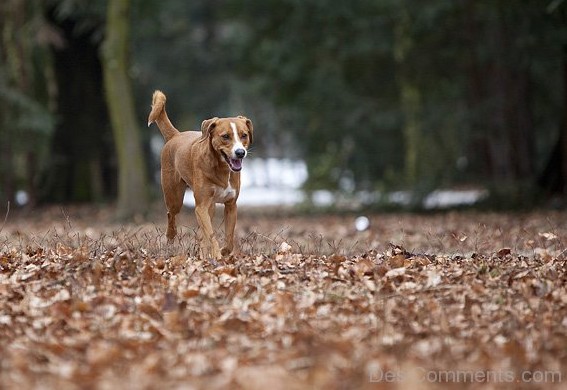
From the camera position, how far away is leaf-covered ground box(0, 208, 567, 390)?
18.7ft

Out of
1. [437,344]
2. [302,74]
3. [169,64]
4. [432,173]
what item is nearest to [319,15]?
[302,74]

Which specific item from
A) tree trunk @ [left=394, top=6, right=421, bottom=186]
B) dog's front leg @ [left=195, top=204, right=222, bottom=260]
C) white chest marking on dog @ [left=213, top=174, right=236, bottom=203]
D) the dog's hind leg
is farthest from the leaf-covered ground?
tree trunk @ [left=394, top=6, right=421, bottom=186]

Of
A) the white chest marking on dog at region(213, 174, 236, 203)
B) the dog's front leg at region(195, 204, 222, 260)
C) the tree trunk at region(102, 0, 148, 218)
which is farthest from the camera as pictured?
the tree trunk at region(102, 0, 148, 218)

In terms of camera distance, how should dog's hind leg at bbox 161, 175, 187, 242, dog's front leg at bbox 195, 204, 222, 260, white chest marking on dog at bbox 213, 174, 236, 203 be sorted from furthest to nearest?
1. dog's hind leg at bbox 161, 175, 187, 242
2. white chest marking on dog at bbox 213, 174, 236, 203
3. dog's front leg at bbox 195, 204, 222, 260

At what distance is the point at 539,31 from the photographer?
22844 millimetres

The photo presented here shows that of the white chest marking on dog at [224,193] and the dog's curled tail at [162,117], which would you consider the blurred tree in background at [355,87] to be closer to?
the dog's curled tail at [162,117]

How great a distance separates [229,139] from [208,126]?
262 millimetres

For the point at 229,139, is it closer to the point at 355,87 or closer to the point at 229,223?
the point at 229,223

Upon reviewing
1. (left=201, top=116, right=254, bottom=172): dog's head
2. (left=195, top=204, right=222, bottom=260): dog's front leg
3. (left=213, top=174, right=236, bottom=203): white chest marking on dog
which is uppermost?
(left=201, top=116, right=254, bottom=172): dog's head

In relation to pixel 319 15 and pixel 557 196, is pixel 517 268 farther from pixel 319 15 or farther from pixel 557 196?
pixel 319 15

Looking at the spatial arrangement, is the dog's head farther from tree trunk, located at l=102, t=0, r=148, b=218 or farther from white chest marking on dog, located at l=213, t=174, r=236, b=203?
tree trunk, located at l=102, t=0, r=148, b=218

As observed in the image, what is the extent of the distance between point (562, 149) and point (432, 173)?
3.73 meters

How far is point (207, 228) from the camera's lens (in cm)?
1043

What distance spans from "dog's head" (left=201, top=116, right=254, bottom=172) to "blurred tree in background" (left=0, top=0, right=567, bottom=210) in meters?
12.6
